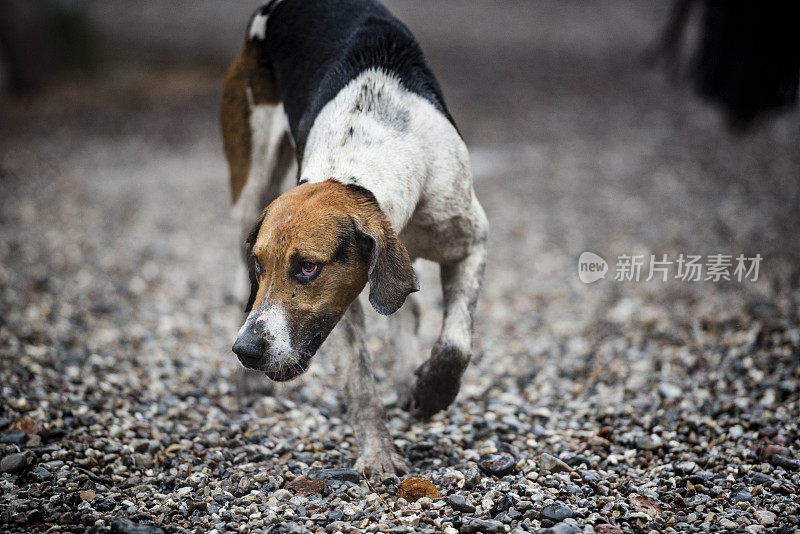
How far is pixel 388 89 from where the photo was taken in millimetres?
3434

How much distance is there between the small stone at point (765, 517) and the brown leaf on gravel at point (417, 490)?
1.31 m

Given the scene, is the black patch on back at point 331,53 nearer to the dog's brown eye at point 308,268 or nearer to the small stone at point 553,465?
the dog's brown eye at point 308,268

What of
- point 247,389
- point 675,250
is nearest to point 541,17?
point 675,250

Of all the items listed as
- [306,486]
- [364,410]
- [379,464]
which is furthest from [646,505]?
[306,486]

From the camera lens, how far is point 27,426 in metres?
3.61

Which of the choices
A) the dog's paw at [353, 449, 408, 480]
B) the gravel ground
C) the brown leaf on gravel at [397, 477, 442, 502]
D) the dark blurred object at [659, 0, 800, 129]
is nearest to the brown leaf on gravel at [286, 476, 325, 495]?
the gravel ground

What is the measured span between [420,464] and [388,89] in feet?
6.04

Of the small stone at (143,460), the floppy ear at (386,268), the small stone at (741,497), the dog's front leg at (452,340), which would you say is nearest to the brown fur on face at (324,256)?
the floppy ear at (386,268)

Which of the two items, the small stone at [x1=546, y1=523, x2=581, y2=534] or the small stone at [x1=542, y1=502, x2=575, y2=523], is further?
the small stone at [x1=542, y1=502, x2=575, y2=523]

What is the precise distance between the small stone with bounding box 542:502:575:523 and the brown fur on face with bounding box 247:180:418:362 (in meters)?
1.04

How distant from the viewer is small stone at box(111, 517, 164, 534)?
2691mm

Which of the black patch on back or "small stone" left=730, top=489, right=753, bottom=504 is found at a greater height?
the black patch on back

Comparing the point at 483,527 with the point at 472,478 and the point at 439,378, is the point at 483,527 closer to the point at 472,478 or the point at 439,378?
the point at 472,478

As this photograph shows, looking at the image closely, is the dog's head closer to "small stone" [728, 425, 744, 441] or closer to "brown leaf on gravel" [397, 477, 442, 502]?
"brown leaf on gravel" [397, 477, 442, 502]
